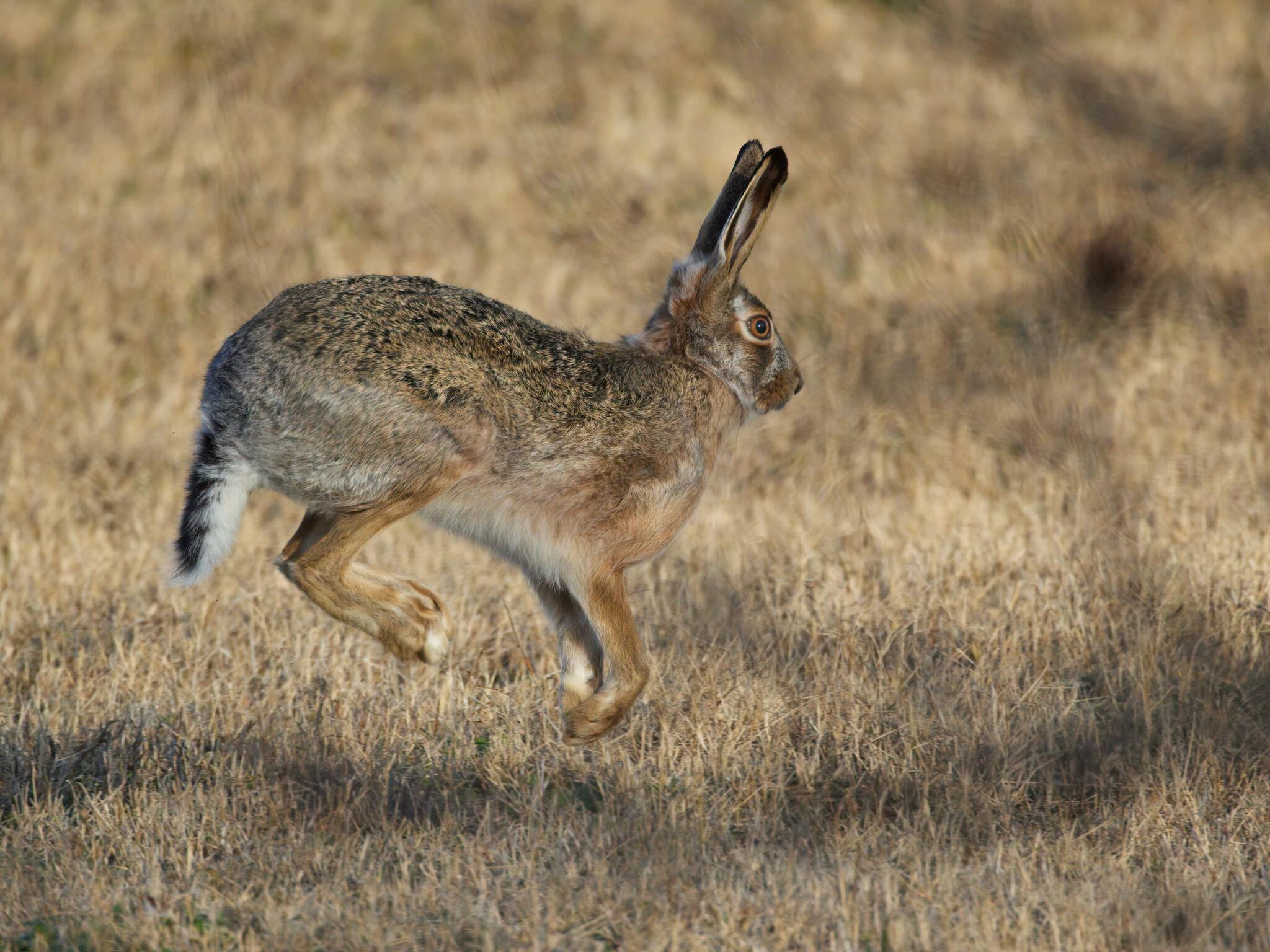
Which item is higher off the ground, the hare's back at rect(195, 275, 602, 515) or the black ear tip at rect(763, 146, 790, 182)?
the black ear tip at rect(763, 146, 790, 182)

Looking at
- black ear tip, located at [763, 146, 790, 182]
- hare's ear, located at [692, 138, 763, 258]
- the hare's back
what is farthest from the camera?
hare's ear, located at [692, 138, 763, 258]

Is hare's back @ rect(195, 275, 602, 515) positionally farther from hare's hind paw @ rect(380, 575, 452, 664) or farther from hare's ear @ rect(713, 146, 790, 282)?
hare's ear @ rect(713, 146, 790, 282)

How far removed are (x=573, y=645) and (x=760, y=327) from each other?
1109 mm

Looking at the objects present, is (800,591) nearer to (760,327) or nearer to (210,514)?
(760,327)

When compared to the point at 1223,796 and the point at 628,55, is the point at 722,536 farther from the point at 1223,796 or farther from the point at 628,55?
the point at 628,55

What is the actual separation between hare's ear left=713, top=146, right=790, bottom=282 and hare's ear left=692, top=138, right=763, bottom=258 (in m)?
0.03

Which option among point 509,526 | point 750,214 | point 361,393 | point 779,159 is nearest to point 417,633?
point 509,526

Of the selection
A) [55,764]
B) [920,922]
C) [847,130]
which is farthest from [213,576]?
[920,922]

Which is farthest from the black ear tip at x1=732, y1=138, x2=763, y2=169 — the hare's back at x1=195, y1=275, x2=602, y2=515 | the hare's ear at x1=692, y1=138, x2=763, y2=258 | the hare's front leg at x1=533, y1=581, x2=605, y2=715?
the hare's front leg at x1=533, y1=581, x2=605, y2=715

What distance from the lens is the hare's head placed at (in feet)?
14.6

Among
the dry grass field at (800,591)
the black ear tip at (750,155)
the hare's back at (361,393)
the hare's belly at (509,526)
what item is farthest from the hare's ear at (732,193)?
the hare's belly at (509,526)

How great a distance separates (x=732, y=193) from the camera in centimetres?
446

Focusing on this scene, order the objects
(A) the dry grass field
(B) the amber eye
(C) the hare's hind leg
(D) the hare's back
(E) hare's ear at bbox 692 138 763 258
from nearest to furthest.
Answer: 1. (A) the dry grass field
2. (D) the hare's back
3. (C) the hare's hind leg
4. (E) hare's ear at bbox 692 138 763 258
5. (B) the amber eye

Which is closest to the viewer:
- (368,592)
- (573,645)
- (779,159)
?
(368,592)
